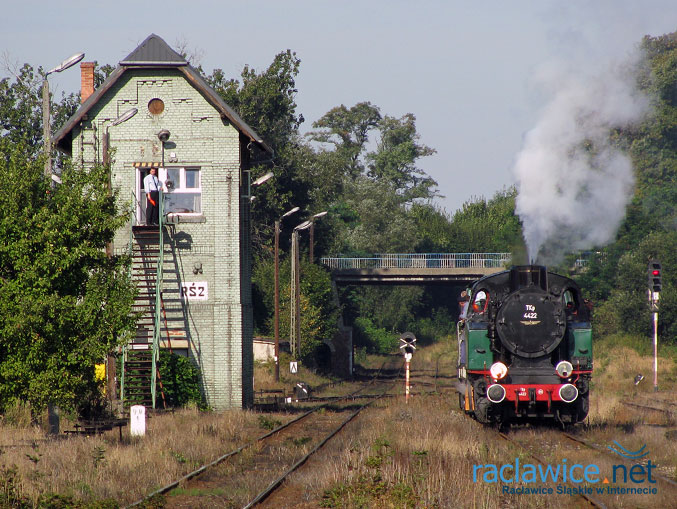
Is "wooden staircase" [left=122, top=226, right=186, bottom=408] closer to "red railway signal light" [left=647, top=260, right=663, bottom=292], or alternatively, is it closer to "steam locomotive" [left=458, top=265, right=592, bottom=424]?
"steam locomotive" [left=458, top=265, right=592, bottom=424]

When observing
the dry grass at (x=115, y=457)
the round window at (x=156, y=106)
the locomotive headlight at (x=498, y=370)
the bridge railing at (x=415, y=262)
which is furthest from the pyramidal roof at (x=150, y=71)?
the bridge railing at (x=415, y=262)

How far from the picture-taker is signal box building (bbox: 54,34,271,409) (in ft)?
82.7

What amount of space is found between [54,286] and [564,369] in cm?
1015

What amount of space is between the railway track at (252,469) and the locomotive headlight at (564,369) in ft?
16.4

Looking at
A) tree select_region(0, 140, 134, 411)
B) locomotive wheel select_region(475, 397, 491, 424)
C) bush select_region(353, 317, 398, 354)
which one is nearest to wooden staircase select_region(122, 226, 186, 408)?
tree select_region(0, 140, 134, 411)

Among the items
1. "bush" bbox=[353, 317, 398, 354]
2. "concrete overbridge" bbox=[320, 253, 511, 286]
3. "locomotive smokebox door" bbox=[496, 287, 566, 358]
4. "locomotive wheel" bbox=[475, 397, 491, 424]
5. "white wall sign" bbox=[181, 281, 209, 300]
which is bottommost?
"bush" bbox=[353, 317, 398, 354]

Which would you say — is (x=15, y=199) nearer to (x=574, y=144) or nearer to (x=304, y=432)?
(x=304, y=432)

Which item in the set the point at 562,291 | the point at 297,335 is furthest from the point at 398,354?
the point at 562,291

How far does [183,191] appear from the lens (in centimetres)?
2580

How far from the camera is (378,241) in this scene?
8088 cm

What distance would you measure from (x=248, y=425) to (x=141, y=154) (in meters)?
9.97

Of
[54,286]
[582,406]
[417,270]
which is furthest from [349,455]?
[417,270]

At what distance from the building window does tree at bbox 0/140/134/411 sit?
358 inches

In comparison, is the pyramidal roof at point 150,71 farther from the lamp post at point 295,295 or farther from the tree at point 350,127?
the tree at point 350,127
